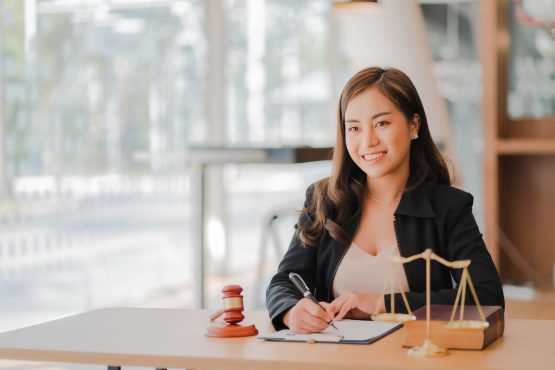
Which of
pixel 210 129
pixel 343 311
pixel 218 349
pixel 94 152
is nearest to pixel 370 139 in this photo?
pixel 343 311

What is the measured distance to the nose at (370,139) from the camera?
87.5 inches

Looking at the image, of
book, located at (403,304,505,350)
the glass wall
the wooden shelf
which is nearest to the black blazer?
book, located at (403,304,505,350)

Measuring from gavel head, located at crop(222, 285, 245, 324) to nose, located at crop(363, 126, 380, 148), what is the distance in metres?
0.44

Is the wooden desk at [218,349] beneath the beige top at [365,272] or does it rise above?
beneath

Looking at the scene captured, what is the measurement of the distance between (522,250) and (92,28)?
2.99 meters

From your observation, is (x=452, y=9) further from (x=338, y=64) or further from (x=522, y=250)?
(x=522, y=250)

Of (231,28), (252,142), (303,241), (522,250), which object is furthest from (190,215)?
(303,241)

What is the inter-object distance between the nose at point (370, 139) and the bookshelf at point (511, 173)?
287 centimetres

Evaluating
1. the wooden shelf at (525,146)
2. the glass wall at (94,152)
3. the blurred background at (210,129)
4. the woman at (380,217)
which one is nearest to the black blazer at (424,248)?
the woman at (380,217)

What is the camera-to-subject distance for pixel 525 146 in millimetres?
4961

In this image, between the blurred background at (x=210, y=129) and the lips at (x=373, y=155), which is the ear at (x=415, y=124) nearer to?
the lips at (x=373, y=155)

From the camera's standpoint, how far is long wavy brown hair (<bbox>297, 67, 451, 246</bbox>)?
2.30 m

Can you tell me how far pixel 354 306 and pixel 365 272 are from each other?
7.8 inches

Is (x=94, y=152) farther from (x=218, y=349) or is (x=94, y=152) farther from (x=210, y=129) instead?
(x=218, y=349)
